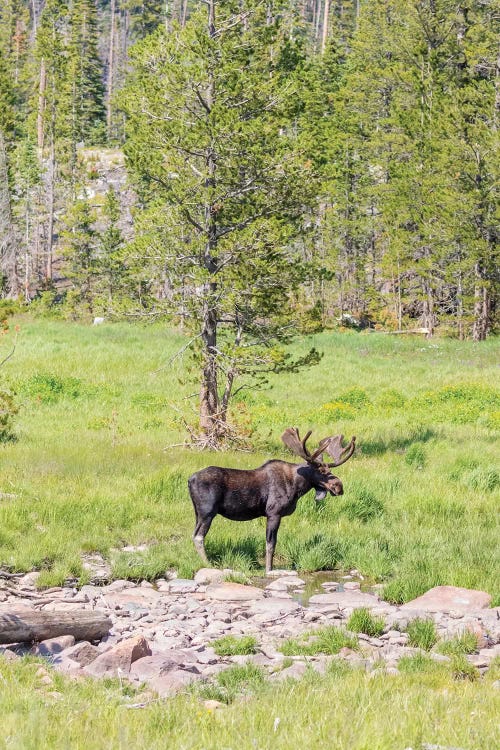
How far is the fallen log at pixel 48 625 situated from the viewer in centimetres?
A: 621

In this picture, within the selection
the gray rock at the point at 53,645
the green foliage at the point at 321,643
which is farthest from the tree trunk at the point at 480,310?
the gray rock at the point at 53,645

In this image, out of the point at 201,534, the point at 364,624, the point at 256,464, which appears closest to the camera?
the point at 364,624

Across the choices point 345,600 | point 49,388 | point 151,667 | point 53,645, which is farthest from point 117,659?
point 49,388

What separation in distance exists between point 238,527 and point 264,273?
5562 millimetres

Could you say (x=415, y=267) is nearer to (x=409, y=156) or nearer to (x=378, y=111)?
(x=409, y=156)

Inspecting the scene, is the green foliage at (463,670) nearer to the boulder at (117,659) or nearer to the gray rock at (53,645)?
the boulder at (117,659)

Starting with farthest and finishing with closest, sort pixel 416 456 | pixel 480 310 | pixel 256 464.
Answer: pixel 480 310
pixel 416 456
pixel 256 464

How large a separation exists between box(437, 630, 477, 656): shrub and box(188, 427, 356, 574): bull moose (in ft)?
8.83

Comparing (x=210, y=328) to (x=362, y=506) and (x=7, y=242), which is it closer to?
(x=362, y=506)

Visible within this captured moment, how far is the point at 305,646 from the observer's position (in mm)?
6598

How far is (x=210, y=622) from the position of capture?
746 cm

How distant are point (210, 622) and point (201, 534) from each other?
1.89 meters

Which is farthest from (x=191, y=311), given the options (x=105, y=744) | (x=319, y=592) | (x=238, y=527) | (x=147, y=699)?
(x=105, y=744)

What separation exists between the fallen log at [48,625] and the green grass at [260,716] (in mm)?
637
